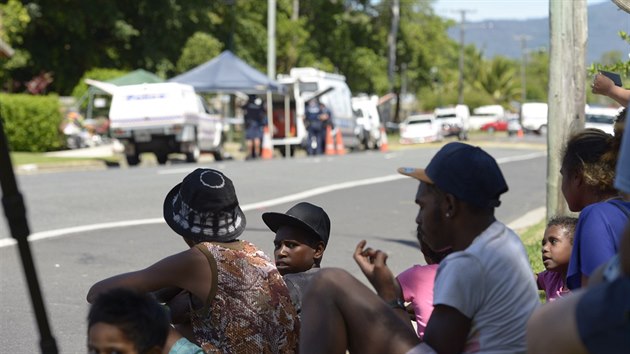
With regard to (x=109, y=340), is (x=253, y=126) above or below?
below

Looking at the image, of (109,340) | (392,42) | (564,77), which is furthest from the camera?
(392,42)

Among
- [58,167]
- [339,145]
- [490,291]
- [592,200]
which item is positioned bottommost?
[339,145]

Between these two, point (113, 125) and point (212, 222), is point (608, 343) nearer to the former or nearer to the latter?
point (212, 222)

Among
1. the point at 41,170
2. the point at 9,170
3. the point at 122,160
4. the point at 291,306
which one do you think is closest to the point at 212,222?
the point at 291,306

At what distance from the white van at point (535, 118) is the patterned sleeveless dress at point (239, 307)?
61.6m

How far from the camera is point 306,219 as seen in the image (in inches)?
227

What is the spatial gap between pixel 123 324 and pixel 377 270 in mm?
1001

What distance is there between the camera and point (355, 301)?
162 inches

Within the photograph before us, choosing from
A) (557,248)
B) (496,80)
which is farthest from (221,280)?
(496,80)

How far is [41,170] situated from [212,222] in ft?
70.4

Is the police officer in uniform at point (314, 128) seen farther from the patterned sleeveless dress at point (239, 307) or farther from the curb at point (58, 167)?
the patterned sleeveless dress at point (239, 307)

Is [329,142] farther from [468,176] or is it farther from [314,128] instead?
[468,176]

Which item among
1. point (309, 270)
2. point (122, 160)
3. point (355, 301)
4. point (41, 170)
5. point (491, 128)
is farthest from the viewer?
point (491, 128)

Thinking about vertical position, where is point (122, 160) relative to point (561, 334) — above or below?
below
